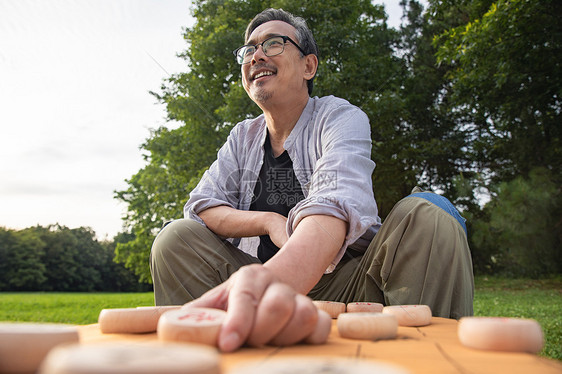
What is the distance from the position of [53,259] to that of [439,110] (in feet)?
69.0

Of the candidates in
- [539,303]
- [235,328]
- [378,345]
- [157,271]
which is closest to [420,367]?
[378,345]

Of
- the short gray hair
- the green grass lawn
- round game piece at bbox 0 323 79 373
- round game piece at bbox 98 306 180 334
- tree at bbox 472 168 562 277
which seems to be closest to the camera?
round game piece at bbox 0 323 79 373

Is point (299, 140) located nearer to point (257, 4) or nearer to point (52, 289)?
point (257, 4)

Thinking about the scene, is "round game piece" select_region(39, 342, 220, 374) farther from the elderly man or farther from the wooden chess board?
the elderly man

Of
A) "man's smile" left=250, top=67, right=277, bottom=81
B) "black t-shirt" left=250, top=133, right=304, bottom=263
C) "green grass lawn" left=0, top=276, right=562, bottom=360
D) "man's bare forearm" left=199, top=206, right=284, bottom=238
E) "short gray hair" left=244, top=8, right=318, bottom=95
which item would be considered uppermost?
"short gray hair" left=244, top=8, right=318, bottom=95

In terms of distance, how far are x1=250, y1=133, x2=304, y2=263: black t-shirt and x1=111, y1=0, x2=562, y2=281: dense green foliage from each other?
6.41 m

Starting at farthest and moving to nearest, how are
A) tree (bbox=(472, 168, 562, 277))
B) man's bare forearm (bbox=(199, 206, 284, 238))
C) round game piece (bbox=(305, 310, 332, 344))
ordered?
tree (bbox=(472, 168, 562, 277))
man's bare forearm (bbox=(199, 206, 284, 238))
round game piece (bbox=(305, 310, 332, 344))

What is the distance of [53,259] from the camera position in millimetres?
24609

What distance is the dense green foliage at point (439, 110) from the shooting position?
30.2ft

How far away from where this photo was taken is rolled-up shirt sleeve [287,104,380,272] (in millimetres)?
1653

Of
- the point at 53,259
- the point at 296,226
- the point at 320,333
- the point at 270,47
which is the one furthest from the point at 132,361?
the point at 53,259

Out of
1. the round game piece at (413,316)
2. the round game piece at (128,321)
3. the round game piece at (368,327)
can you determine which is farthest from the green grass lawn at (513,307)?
the round game piece at (128,321)

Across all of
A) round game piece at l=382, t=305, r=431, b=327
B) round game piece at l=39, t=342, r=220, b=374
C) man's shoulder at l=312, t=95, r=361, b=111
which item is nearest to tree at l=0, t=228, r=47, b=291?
man's shoulder at l=312, t=95, r=361, b=111

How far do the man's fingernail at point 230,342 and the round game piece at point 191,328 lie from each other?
0.08 feet
